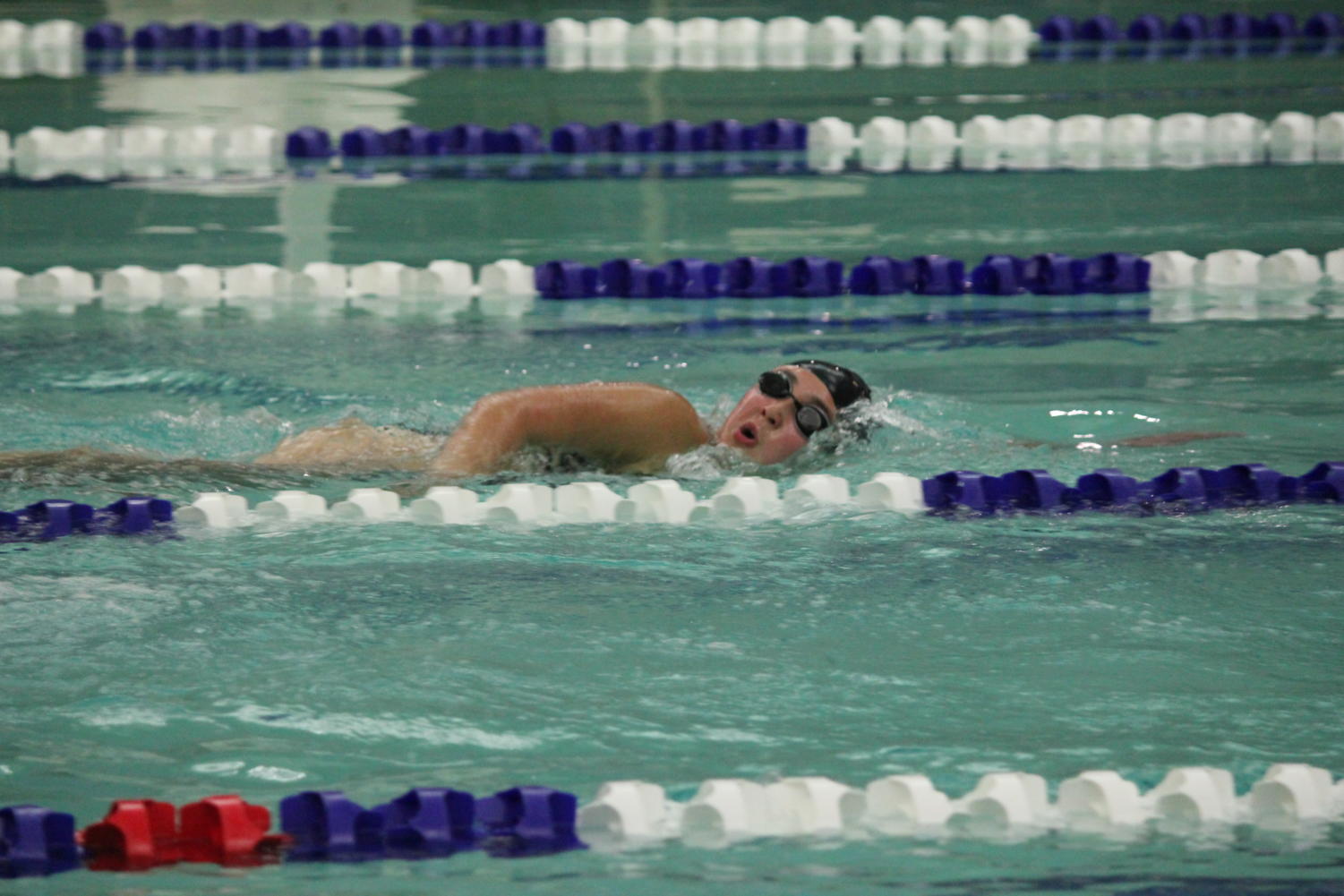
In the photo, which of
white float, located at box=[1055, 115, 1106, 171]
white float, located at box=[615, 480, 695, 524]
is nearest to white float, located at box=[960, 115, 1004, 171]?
white float, located at box=[1055, 115, 1106, 171]

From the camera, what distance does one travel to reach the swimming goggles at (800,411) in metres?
4.12

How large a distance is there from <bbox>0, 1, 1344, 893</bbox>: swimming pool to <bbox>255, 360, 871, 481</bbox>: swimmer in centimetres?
9

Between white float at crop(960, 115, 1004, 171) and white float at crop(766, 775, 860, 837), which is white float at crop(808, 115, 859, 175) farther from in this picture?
white float at crop(766, 775, 860, 837)

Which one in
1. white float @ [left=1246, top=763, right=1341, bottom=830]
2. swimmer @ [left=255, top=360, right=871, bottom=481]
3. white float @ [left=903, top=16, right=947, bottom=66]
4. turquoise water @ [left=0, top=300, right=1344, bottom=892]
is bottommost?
white float @ [left=1246, top=763, right=1341, bottom=830]

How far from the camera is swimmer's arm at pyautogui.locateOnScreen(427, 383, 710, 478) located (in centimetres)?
397

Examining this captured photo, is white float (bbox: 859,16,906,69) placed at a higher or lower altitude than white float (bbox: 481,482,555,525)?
higher

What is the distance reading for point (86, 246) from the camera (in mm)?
6695

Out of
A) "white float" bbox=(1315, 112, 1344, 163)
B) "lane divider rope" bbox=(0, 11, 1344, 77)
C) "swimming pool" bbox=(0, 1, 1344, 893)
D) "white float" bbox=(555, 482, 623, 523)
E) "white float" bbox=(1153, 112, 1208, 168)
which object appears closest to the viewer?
"swimming pool" bbox=(0, 1, 1344, 893)

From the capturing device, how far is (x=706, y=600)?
3318mm

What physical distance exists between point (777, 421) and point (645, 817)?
1842mm

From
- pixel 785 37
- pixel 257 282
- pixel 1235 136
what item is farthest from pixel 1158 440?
pixel 785 37

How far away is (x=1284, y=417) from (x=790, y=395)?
1388 mm

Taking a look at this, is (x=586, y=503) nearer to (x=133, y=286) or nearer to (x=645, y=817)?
(x=645, y=817)

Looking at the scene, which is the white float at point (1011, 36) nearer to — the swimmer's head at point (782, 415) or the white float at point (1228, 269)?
the white float at point (1228, 269)
